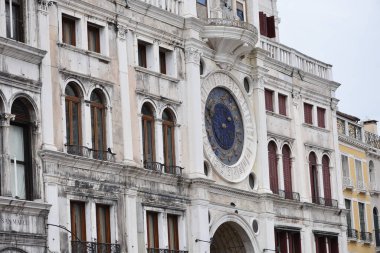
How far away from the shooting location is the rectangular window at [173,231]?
4208 cm

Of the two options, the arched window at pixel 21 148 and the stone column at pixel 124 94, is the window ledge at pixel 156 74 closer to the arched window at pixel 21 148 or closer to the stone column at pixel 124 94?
the stone column at pixel 124 94

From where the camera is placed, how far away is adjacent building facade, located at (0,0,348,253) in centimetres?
3612

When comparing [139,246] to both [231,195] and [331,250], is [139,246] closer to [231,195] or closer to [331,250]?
[231,195]

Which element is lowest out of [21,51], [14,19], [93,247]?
[93,247]

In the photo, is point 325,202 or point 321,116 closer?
point 325,202

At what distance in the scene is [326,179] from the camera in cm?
5356

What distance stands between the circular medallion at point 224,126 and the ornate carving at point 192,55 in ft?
6.46

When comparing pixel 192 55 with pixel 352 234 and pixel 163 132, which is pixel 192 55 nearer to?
pixel 163 132

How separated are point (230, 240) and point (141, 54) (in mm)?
9314

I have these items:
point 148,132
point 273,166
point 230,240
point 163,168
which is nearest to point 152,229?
point 163,168

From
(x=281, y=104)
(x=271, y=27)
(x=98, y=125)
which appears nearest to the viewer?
(x=98, y=125)

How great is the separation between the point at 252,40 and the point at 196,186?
7.32 metres

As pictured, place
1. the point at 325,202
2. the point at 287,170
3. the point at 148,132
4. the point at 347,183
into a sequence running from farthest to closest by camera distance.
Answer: the point at 347,183 < the point at 325,202 < the point at 287,170 < the point at 148,132

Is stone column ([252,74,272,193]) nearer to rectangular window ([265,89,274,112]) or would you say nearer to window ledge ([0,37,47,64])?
rectangular window ([265,89,274,112])
